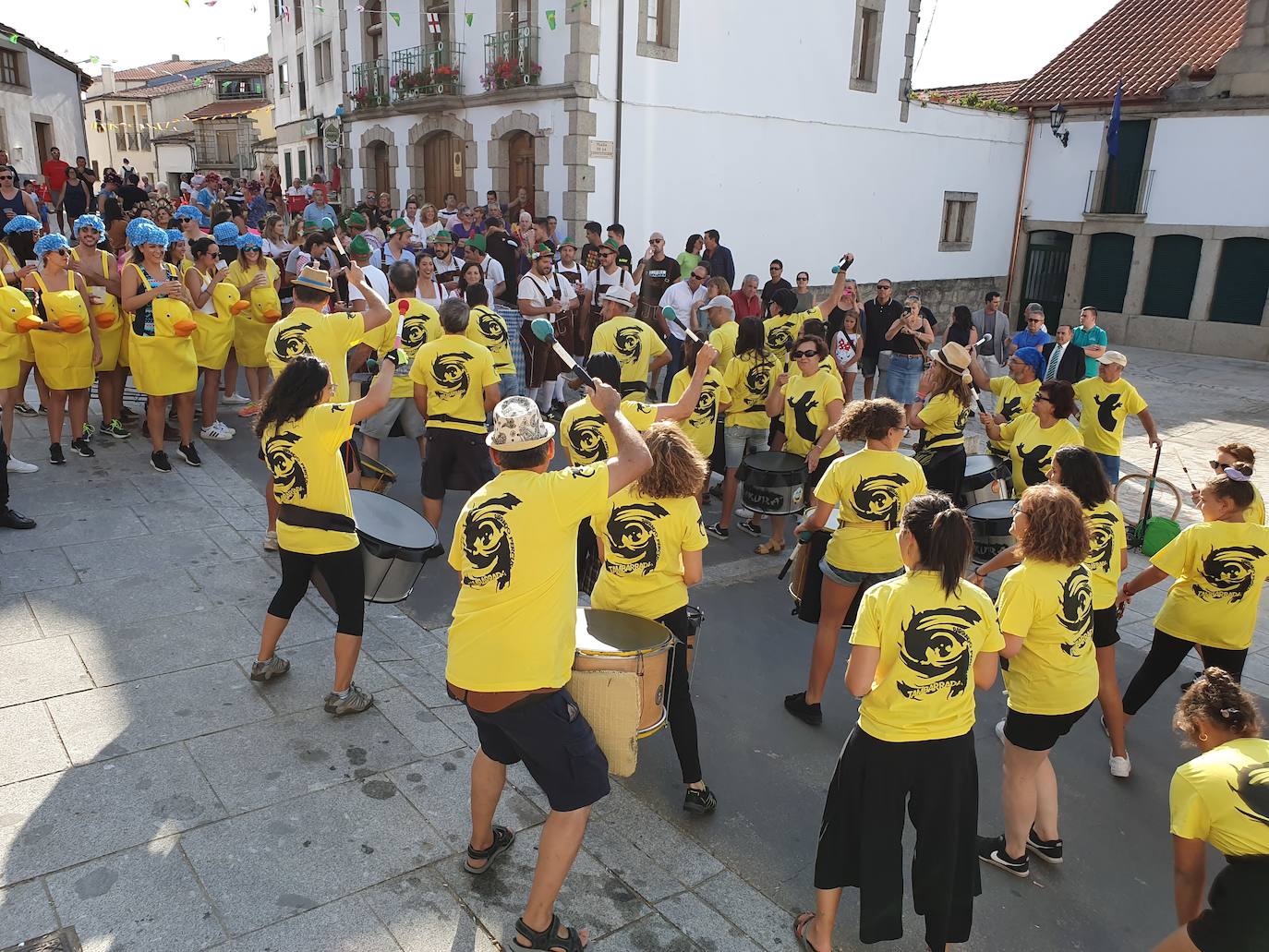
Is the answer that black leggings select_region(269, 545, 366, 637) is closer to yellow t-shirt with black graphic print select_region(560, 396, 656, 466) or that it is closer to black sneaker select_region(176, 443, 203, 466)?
yellow t-shirt with black graphic print select_region(560, 396, 656, 466)

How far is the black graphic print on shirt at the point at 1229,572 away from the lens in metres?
4.08

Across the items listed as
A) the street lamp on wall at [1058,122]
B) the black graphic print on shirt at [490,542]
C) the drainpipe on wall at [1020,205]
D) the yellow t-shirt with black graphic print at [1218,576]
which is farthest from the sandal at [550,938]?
the drainpipe on wall at [1020,205]

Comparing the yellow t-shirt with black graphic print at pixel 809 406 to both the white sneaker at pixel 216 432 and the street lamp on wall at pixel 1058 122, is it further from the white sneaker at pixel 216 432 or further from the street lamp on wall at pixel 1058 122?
the street lamp on wall at pixel 1058 122

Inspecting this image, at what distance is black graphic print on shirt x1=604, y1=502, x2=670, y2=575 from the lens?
12.3ft

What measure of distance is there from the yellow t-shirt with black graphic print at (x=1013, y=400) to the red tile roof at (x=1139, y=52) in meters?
16.1

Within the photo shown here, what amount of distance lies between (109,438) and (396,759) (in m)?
5.94

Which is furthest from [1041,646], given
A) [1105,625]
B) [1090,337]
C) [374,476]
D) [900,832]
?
[1090,337]

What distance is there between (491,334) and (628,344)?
110 centimetres

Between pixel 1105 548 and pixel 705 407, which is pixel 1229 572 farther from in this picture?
pixel 705 407

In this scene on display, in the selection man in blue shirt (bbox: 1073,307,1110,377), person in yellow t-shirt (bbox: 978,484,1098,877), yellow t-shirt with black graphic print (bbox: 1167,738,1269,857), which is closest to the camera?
yellow t-shirt with black graphic print (bbox: 1167,738,1269,857)

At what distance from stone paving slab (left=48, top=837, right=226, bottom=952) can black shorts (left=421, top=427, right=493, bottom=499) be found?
3.09 metres

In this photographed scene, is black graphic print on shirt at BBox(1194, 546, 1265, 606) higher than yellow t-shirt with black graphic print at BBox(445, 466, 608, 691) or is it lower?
lower

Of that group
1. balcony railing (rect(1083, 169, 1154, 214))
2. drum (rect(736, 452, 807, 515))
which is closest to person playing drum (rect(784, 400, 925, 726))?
drum (rect(736, 452, 807, 515))

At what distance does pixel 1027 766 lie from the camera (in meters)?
3.48
